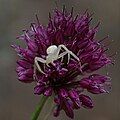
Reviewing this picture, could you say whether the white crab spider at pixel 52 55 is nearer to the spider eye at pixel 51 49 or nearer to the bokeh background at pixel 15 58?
the spider eye at pixel 51 49

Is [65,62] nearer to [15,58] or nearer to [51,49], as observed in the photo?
[51,49]

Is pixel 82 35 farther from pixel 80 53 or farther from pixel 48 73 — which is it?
pixel 48 73

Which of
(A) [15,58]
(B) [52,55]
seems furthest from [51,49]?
(A) [15,58]

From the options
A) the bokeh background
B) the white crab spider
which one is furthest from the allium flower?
the bokeh background

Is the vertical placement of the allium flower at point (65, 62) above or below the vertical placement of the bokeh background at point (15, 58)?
below

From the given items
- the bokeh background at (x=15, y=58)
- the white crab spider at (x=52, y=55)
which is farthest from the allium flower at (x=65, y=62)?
the bokeh background at (x=15, y=58)

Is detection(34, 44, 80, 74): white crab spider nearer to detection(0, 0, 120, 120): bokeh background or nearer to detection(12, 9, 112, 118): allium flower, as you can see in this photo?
detection(12, 9, 112, 118): allium flower
